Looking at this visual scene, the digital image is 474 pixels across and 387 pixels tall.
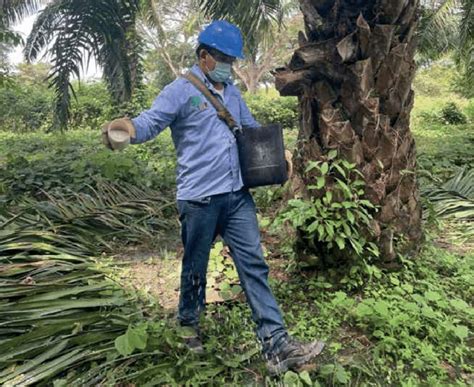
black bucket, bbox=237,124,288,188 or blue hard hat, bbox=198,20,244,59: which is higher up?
blue hard hat, bbox=198,20,244,59

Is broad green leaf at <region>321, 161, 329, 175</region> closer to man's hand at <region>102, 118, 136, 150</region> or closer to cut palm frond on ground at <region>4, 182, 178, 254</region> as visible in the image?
man's hand at <region>102, 118, 136, 150</region>

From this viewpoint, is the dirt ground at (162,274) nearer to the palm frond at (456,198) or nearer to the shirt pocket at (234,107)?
the shirt pocket at (234,107)

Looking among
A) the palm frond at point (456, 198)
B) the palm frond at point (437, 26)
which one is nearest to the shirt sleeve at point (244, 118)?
the palm frond at point (456, 198)

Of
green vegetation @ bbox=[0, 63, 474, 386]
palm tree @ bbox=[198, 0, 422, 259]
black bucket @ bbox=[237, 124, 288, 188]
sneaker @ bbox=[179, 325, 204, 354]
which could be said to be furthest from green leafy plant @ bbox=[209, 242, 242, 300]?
black bucket @ bbox=[237, 124, 288, 188]

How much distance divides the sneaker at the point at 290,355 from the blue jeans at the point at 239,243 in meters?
0.06

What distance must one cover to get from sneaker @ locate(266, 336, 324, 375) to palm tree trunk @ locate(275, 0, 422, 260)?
1.20m

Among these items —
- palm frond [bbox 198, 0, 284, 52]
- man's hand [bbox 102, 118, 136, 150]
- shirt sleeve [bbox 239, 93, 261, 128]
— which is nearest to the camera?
man's hand [bbox 102, 118, 136, 150]

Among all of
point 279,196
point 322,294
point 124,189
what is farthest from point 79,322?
point 279,196

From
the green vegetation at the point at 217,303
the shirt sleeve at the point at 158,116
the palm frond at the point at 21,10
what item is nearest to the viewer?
the shirt sleeve at the point at 158,116

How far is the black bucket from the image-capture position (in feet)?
→ 9.29

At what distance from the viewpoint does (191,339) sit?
9.54 feet

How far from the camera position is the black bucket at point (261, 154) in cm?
283

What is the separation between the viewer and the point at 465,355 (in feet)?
9.47

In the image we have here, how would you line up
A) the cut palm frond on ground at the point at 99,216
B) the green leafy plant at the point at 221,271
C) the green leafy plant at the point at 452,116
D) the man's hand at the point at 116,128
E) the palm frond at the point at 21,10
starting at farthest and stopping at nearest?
the green leafy plant at the point at 452,116 < the palm frond at the point at 21,10 < the cut palm frond on ground at the point at 99,216 < the green leafy plant at the point at 221,271 < the man's hand at the point at 116,128
